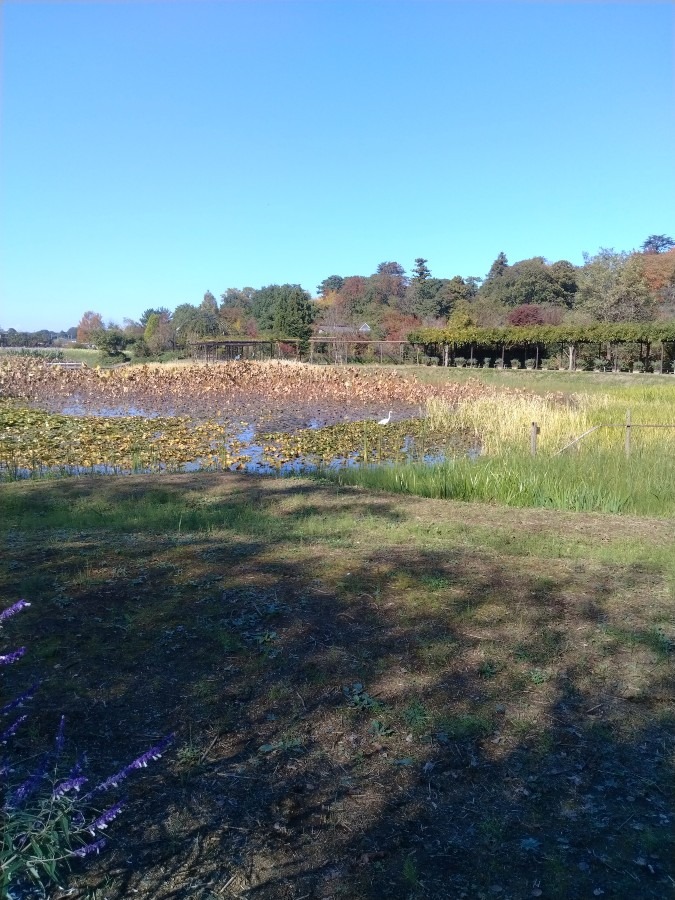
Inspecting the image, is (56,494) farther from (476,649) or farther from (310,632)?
(476,649)

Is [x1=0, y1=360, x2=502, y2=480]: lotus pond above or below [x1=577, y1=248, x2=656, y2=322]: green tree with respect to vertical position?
below

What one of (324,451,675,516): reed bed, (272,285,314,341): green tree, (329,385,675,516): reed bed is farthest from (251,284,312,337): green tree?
(324,451,675,516): reed bed

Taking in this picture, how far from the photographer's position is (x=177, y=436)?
53.8 ft

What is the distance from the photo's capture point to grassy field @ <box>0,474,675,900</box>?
246cm

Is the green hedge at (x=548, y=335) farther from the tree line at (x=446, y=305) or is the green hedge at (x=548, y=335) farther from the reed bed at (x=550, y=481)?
the reed bed at (x=550, y=481)

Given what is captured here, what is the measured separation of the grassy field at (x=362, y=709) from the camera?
246 cm

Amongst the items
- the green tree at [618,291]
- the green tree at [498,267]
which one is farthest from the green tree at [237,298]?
the green tree at [618,291]

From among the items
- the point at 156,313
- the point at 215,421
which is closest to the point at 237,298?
the point at 156,313

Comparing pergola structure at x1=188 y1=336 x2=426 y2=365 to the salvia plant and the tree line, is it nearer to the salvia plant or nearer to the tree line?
the tree line

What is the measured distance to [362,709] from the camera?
333 cm

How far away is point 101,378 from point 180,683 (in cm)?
3155

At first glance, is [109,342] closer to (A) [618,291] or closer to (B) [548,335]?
(B) [548,335]

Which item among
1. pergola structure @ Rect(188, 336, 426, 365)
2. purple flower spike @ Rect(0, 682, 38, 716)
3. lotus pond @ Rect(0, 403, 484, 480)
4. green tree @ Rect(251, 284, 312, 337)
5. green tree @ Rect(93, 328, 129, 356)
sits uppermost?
green tree @ Rect(251, 284, 312, 337)

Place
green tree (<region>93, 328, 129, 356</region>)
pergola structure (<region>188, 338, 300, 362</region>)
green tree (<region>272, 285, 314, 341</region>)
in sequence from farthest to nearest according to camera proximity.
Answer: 1. green tree (<region>93, 328, 129, 356</region>)
2. green tree (<region>272, 285, 314, 341</region>)
3. pergola structure (<region>188, 338, 300, 362</region>)
